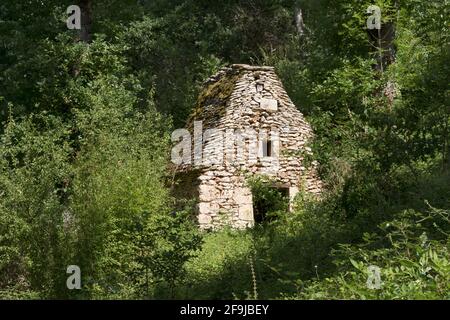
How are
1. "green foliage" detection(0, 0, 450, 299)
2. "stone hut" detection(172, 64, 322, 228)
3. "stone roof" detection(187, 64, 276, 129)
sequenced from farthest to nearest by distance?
"stone roof" detection(187, 64, 276, 129) < "stone hut" detection(172, 64, 322, 228) < "green foliage" detection(0, 0, 450, 299)

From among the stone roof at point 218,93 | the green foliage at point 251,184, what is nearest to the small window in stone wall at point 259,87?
the stone roof at point 218,93

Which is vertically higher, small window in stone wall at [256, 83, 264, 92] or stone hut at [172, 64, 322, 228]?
small window in stone wall at [256, 83, 264, 92]

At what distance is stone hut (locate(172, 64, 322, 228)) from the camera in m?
A: 15.2

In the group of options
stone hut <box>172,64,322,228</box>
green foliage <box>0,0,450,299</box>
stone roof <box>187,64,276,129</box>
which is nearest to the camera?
green foliage <box>0,0,450,299</box>

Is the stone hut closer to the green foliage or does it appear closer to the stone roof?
the stone roof

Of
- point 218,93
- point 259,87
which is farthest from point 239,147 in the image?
point 218,93

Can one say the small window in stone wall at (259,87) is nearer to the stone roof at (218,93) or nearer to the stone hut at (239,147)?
the stone hut at (239,147)

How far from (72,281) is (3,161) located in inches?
118

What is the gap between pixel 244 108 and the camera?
1576cm

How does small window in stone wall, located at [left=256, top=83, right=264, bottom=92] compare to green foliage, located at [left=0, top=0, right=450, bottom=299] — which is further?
small window in stone wall, located at [left=256, top=83, right=264, bottom=92]

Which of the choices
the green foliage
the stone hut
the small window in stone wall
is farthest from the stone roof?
the green foliage

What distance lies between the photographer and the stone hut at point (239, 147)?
1518cm
